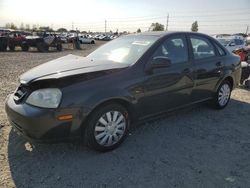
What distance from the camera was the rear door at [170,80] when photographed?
389cm

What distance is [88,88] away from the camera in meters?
3.23

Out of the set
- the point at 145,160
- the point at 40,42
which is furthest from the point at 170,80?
the point at 40,42

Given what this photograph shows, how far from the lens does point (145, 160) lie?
Answer: 3432mm

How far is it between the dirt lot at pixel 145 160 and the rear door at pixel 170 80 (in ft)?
1.65

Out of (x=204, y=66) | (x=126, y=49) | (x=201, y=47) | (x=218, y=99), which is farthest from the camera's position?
(x=218, y=99)

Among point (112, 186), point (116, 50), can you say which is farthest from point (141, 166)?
point (116, 50)

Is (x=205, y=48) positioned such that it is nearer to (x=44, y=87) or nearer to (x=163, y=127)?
(x=163, y=127)

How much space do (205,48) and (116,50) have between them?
1.74 m

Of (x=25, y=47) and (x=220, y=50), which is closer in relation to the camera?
(x=220, y=50)

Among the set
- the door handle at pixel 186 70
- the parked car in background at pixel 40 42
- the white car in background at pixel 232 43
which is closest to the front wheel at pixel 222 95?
the door handle at pixel 186 70

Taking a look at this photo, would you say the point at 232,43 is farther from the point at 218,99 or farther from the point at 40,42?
the point at 40,42

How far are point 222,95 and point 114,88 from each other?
2.93m

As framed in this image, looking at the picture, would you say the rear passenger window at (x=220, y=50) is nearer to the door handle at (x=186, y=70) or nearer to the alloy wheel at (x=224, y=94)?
the alloy wheel at (x=224, y=94)

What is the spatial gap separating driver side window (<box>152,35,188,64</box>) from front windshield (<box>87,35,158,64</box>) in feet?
0.58
